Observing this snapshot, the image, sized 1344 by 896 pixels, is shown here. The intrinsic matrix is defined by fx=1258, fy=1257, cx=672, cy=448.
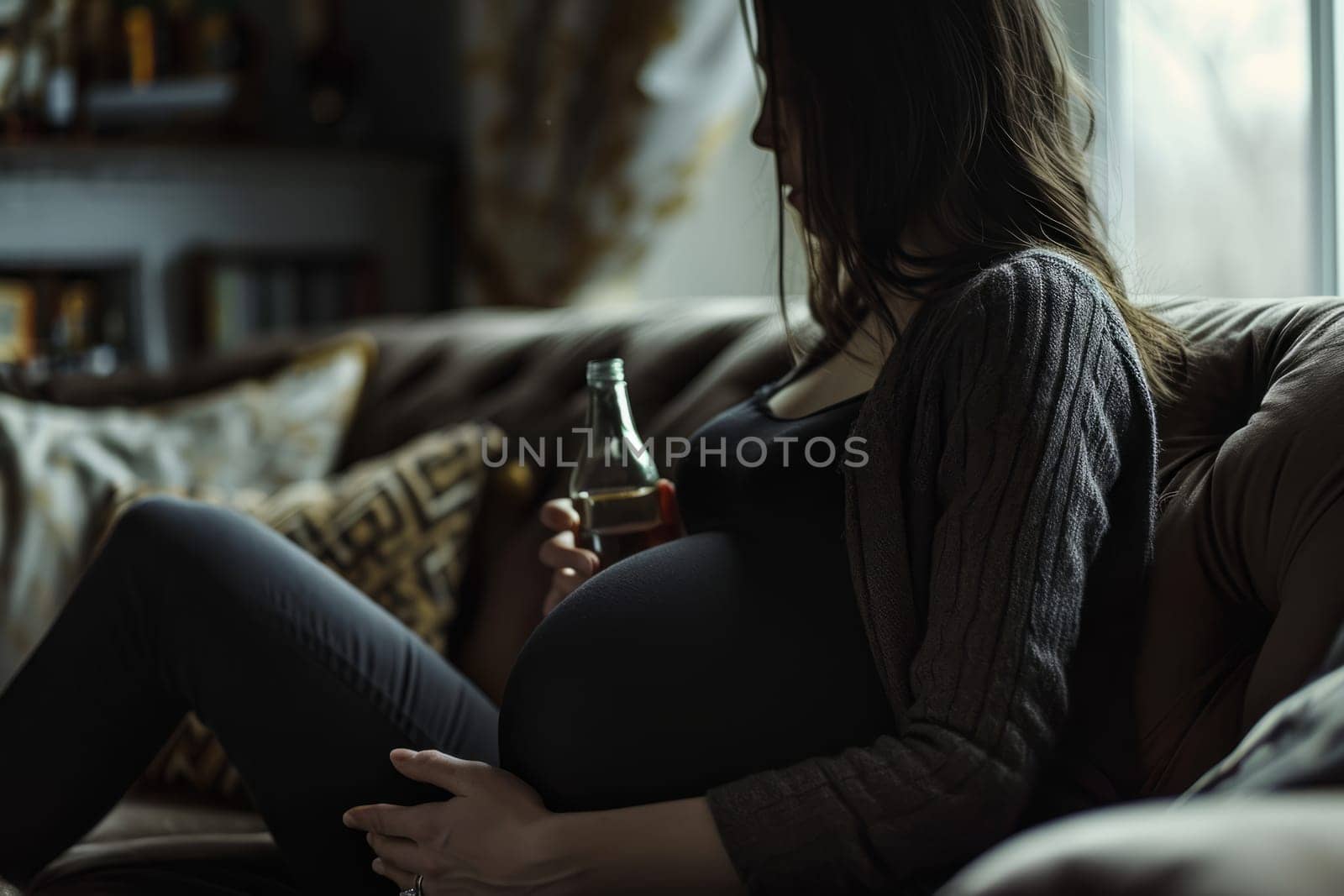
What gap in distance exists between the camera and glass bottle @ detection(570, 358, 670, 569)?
103 cm

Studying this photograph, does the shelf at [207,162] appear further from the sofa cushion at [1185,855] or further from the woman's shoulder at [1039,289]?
the sofa cushion at [1185,855]

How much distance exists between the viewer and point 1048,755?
0.74 meters

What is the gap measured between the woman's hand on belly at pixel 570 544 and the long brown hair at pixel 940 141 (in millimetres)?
265

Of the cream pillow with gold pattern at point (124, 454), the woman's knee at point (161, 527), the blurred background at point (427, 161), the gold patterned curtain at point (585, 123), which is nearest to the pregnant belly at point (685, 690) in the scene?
the woman's knee at point (161, 527)

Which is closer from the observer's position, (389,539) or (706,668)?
(706,668)

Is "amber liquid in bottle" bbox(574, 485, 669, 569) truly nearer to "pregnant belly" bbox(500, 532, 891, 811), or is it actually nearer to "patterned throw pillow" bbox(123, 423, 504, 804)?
"pregnant belly" bbox(500, 532, 891, 811)

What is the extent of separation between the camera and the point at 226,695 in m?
0.97

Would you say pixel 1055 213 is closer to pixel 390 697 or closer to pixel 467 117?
pixel 390 697

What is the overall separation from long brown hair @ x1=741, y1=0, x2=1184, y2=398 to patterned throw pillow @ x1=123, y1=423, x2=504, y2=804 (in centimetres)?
59

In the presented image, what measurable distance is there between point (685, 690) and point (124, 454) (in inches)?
39.3

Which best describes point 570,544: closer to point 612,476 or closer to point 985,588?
point 612,476

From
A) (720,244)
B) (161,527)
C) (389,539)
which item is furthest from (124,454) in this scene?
(720,244)

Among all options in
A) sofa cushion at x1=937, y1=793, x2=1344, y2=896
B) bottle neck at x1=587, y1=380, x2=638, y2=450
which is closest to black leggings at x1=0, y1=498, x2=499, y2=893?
bottle neck at x1=587, y1=380, x2=638, y2=450

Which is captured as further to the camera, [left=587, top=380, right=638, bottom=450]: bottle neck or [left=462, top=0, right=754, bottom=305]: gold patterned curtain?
[left=462, top=0, right=754, bottom=305]: gold patterned curtain
